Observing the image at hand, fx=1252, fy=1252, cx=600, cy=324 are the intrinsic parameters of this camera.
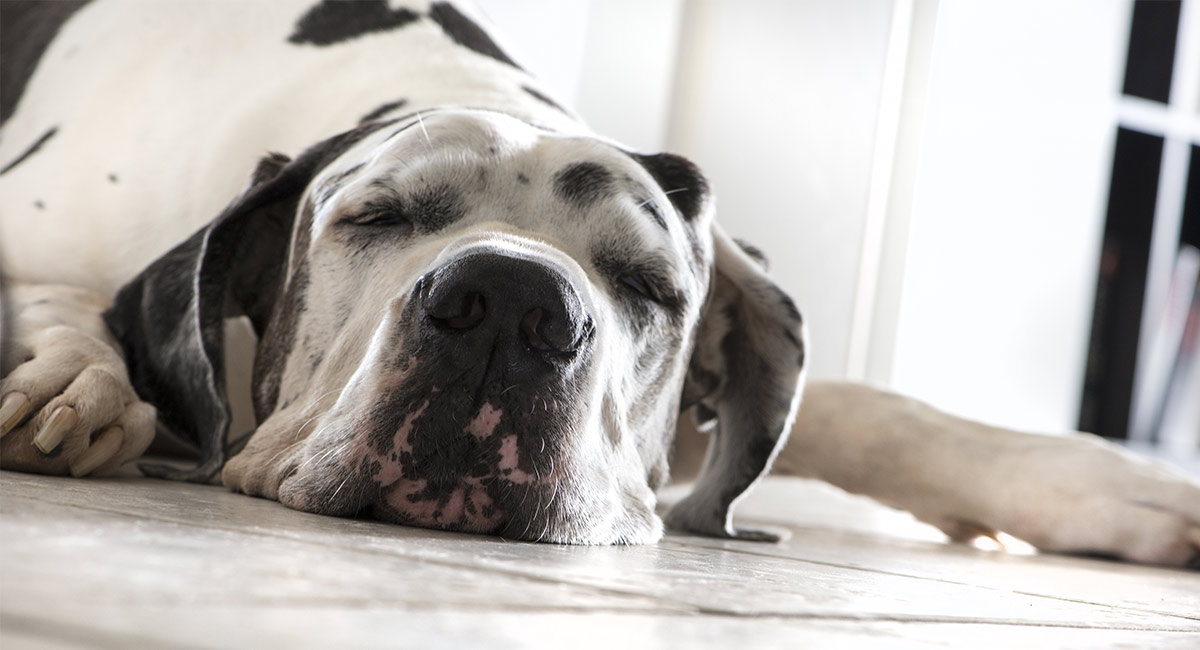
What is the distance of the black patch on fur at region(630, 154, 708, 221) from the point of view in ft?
7.04

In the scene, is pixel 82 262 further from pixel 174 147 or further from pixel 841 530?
pixel 841 530

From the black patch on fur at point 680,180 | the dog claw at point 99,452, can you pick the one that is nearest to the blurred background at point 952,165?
the black patch on fur at point 680,180

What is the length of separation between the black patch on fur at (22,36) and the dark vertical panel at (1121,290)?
6624 mm

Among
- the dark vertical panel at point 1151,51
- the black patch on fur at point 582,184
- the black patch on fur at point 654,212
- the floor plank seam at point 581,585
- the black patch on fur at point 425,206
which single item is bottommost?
the floor plank seam at point 581,585

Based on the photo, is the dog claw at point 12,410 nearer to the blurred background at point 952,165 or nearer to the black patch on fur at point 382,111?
the black patch on fur at point 382,111

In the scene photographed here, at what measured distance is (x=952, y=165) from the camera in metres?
6.69

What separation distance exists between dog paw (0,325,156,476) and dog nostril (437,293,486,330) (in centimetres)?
54

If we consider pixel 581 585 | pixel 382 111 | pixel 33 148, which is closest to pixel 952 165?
pixel 382 111

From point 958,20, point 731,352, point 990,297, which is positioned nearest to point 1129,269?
point 990,297

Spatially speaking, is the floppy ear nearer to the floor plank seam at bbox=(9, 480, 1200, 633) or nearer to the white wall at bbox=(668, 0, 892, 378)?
the floor plank seam at bbox=(9, 480, 1200, 633)

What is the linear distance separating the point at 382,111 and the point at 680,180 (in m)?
0.66

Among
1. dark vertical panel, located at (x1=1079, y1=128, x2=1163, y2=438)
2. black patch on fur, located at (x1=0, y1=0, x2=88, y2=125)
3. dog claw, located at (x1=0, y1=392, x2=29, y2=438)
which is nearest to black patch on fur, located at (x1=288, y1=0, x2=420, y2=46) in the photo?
black patch on fur, located at (x1=0, y1=0, x2=88, y2=125)

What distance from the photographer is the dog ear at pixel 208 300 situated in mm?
2010

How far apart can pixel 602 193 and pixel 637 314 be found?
0.19 m
